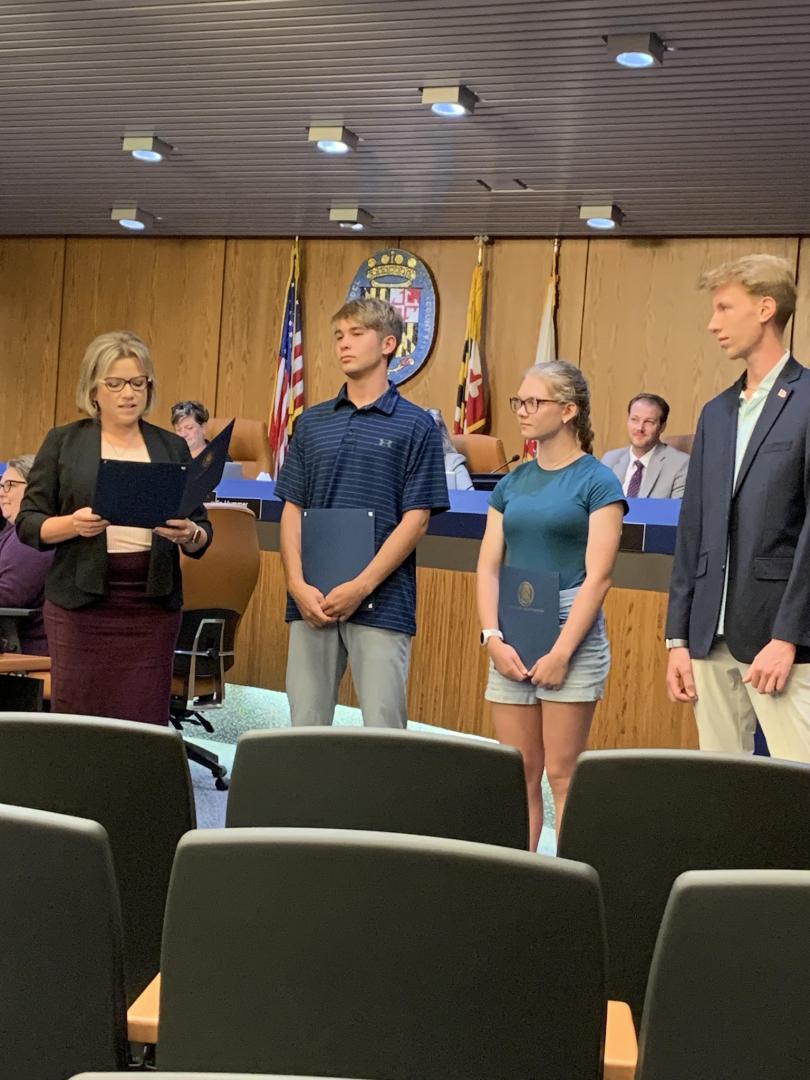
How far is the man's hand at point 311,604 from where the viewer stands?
131 inches

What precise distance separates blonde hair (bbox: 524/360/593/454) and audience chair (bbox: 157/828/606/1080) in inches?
89.6

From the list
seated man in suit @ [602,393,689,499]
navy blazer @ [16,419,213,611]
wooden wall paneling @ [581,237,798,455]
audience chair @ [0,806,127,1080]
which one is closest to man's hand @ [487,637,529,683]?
navy blazer @ [16,419,213,611]

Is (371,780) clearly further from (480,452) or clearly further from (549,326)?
(549,326)

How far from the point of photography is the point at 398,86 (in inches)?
257

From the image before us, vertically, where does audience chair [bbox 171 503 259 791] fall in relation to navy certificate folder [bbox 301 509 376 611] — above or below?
below

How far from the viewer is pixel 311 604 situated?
333cm

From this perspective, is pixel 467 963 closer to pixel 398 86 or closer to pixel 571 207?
pixel 398 86

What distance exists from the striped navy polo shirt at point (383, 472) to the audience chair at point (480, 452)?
4344 mm

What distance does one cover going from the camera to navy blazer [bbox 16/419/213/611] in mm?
3090

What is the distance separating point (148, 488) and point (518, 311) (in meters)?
7.40

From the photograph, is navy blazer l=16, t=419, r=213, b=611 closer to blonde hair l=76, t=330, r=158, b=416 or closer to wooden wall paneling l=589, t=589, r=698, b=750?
blonde hair l=76, t=330, r=158, b=416

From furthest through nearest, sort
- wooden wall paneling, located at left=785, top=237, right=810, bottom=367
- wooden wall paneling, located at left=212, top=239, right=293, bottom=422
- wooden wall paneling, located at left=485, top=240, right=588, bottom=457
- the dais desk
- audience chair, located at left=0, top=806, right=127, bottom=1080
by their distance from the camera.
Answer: wooden wall paneling, located at left=212, top=239, right=293, bottom=422, wooden wall paneling, located at left=485, top=240, right=588, bottom=457, wooden wall paneling, located at left=785, top=237, right=810, bottom=367, the dais desk, audience chair, located at left=0, top=806, right=127, bottom=1080

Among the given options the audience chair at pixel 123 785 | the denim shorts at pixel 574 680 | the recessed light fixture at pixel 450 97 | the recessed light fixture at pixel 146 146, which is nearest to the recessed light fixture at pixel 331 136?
the recessed light fixture at pixel 450 97

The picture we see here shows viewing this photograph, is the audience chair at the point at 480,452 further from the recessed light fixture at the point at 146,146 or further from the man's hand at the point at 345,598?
the man's hand at the point at 345,598
